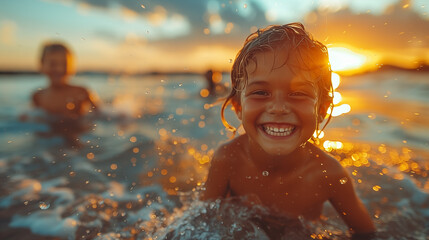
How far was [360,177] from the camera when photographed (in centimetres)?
361

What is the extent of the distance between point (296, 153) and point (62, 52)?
5.97 metres

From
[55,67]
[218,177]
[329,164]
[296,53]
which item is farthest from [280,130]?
[55,67]

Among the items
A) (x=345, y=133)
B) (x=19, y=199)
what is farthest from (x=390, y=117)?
(x=19, y=199)

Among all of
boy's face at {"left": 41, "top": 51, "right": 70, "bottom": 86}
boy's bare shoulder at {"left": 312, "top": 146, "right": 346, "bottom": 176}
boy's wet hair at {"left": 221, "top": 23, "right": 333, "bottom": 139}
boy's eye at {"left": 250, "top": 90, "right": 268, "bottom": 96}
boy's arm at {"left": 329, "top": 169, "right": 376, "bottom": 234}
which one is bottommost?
boy's arm at {"left": 329, "top": 169, "right": 376, "bottom": 234}

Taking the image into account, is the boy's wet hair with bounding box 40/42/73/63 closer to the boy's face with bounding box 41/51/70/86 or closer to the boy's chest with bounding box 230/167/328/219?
the boy's face with bounding box 41/51/70/86

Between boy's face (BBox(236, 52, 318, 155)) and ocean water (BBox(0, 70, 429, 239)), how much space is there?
77 cm

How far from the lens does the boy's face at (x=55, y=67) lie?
6.23 meters

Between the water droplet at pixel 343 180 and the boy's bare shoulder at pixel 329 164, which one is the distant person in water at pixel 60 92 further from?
the water droplet at pixel 343 180

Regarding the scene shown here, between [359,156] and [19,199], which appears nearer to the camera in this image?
[19,199]

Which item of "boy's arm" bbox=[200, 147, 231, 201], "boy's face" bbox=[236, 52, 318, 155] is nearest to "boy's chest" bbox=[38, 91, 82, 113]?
"boy's arm" bbox=[200, 147, 231, 201]

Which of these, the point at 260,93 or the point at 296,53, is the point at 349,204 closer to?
the point at 260,93

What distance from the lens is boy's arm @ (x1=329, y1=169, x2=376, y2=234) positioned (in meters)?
2.26

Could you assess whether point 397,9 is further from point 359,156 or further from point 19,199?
point 19,199

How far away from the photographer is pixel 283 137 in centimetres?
195
